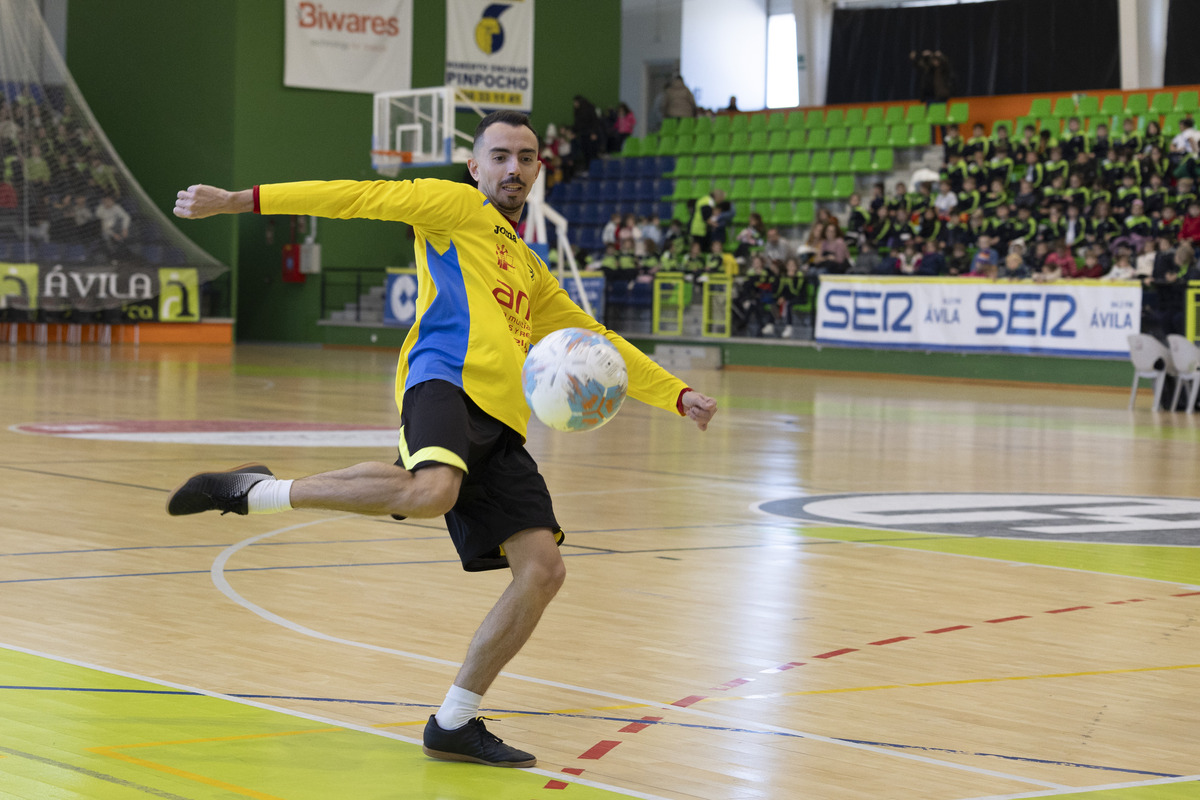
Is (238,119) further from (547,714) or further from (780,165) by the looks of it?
(547,714)

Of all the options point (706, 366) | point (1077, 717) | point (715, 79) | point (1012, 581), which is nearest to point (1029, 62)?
point (715, 79)

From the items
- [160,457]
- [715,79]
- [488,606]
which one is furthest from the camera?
[715,79]

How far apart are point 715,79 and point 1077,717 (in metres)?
36.6

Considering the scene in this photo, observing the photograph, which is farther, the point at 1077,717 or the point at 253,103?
the point at 253,103

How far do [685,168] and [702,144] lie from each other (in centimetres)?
77

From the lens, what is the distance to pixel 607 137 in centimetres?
3762

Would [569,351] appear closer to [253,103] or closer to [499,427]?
[499,427]

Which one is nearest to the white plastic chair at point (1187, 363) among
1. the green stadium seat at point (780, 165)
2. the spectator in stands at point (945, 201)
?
the spectator in stands at point (945, 201)

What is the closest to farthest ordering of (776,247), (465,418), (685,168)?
(465,418) → (776,247) → (685,168)

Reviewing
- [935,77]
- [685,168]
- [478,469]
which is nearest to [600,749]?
[478,469]

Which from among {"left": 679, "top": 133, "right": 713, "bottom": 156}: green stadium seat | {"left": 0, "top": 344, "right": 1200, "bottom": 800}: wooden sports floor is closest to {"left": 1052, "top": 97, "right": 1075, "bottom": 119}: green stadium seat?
{"left": 679, "top": 133, "right": 713, "bottom": 156}: green stadium seat

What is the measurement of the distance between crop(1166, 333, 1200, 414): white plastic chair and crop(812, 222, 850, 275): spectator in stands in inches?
332

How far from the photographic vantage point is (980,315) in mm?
25641

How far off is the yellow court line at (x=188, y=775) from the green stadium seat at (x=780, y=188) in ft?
95.7
